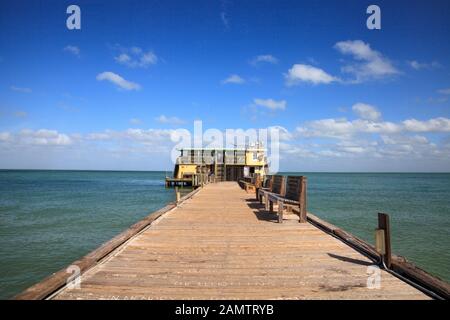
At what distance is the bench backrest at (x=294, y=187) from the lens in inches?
295

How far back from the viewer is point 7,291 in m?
7.41

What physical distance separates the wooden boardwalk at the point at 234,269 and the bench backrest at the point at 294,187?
1139 millimetres

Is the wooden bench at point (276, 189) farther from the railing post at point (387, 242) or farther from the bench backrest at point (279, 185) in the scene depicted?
the railing post at point (387, 242)

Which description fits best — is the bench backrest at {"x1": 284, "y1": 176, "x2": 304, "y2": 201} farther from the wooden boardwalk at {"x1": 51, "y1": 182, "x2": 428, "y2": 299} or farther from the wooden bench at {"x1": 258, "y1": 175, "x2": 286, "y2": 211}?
the wooden boardwalk at {"x1": 51, "y1": 182, "x2": 428, "y2": 299}

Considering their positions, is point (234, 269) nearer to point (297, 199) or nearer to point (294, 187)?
point (297, 199)

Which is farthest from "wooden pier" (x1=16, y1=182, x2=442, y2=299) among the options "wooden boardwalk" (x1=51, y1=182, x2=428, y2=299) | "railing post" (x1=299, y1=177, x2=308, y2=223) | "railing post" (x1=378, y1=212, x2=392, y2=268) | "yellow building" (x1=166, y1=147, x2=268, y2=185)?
"yellow building" (x1=166, y1=147, x2=268, y2=185)

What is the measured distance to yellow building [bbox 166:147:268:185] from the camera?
38.2 metres

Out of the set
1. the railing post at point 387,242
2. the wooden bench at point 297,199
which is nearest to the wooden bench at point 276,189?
the wooden bench at point 297,199

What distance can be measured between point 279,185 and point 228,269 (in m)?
5.89

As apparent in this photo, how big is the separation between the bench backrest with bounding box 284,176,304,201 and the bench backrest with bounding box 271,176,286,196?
68 centimetres

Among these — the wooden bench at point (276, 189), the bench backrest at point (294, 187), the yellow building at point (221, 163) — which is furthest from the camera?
the yellow building at point (221, 163)
